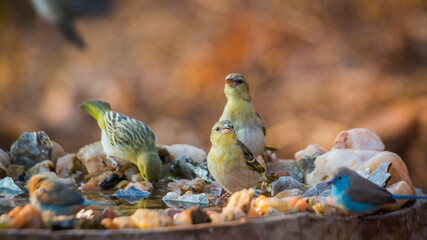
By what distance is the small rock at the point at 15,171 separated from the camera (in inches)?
127

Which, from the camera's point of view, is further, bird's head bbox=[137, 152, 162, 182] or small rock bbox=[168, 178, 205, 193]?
bird's head bbox=[137, 152, 162, 182]

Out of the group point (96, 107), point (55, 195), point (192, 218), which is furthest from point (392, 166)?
point (96, 107)

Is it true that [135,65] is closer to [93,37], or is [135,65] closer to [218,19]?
[93,37]

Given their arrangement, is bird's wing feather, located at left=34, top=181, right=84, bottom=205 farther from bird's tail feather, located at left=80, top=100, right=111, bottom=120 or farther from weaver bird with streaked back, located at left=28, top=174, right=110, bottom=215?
bird's tail feather, located at left=80, top=100, right=111, bottom=120

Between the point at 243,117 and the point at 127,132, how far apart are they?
0.85m

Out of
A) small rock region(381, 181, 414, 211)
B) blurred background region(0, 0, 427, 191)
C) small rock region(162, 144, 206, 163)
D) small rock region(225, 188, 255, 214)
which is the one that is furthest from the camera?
blurred background region(0, 0, 427, 191)

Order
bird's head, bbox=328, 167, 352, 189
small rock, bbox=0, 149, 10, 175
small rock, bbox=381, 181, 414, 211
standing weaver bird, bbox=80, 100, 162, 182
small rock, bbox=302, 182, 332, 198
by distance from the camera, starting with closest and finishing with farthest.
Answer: bird's head, bbox=328, 167, 352, 189
small rock, bbox=381, 181, 414, 211
small rock, bbox=302, 182, 332, 198
small rock, bbox=0, 149, 10, 175
standing weaver bird, bbox=80, 100, 162, 182

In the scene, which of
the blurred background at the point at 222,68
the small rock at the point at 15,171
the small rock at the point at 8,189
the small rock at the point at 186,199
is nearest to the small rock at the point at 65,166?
the small rock at the point at 15,171

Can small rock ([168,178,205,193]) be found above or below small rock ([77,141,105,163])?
below

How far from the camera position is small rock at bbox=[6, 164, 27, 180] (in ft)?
10.6

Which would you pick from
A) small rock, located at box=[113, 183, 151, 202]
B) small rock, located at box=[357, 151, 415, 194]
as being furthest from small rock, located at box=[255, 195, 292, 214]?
small rock, located at box=[113, 183, 151, 202]

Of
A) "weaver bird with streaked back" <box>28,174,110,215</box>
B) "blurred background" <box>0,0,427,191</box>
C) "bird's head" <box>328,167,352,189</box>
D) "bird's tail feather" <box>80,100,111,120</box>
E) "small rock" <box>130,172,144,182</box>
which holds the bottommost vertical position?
"bird's head" <box>328,167,352,189</box>

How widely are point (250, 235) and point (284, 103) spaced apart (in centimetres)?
489

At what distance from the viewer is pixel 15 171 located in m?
3.27
